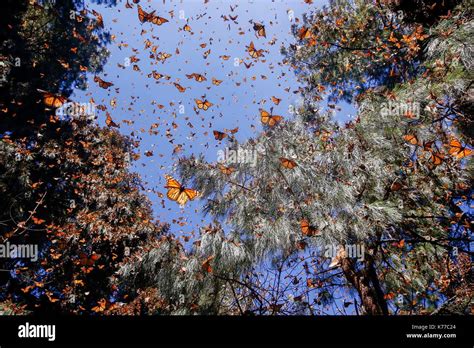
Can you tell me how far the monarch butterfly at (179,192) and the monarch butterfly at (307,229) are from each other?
142 cm

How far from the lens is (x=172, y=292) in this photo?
3502mm

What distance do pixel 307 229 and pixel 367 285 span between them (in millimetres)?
826

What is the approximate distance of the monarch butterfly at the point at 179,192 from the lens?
145 inches

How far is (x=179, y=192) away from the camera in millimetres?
3717

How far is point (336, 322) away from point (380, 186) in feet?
5.89

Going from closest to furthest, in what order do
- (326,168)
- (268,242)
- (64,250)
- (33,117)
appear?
(268,242) → (326,168) → (64,250) → (33,117)

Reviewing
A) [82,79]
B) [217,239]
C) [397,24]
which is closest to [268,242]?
[217,239]

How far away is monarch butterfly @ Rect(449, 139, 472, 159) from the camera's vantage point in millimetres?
3222

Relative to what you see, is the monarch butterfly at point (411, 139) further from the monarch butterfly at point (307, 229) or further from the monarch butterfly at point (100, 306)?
the monarch butterfly at point (100, 306)

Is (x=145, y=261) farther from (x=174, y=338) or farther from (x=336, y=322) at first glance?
(x=336, y=322)

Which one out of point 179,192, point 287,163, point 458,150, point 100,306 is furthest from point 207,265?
point 100,306

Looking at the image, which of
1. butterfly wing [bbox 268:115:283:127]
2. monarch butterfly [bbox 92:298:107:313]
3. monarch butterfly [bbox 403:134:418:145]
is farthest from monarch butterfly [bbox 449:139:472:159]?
monarch butterfly [bbox 92:298:107:313]

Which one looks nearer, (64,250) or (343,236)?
(343,236)

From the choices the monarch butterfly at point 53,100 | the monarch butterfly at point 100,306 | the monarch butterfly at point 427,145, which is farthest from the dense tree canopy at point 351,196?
the monarch butterfly at point 53,100
